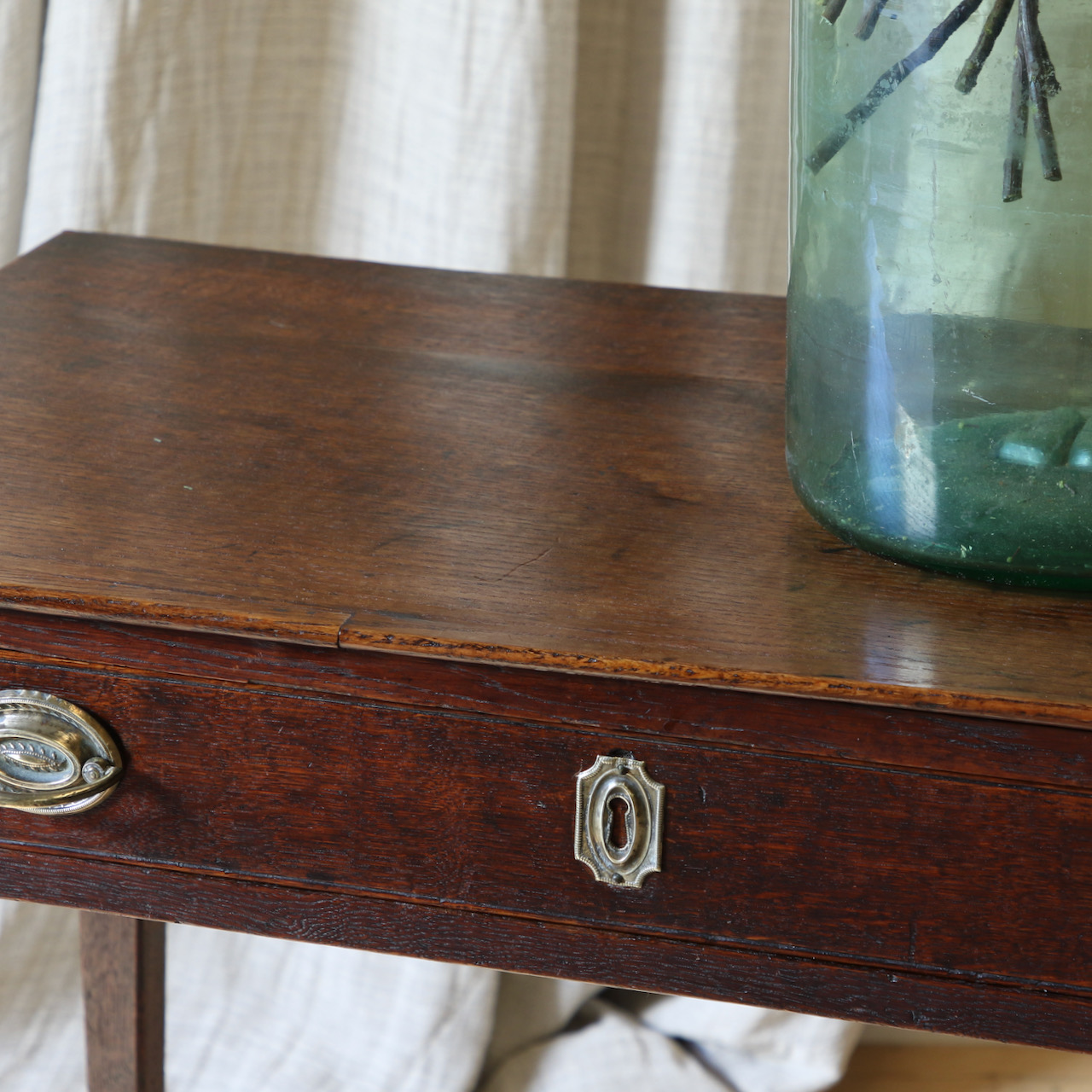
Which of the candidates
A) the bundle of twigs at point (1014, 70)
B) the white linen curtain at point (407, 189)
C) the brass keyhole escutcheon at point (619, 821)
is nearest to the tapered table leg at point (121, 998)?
the white linen curtain at point (407, 189)

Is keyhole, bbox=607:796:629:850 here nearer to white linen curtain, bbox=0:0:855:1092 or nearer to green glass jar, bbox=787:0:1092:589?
green glass jar, bbox=787:0:1092:589

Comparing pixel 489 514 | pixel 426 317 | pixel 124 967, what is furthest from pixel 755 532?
pixel 124 967

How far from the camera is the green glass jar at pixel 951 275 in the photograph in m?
→ 0.44

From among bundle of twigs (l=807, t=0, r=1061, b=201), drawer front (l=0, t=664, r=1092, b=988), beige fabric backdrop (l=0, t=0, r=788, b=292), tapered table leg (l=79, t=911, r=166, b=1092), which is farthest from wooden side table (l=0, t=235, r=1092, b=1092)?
beige fabric backdrop (l=0, t=0, r=788, b=292)

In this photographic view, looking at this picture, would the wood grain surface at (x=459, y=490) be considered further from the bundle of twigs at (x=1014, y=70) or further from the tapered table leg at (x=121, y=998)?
the tapered table leg at (x=121, y=998)

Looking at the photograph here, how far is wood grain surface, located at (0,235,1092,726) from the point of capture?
45 centimetres

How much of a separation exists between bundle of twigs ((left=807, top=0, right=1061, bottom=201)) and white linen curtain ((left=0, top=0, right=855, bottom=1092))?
1.93 feet

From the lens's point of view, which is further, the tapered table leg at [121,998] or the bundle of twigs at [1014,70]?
the tapered table leg at [121,998]

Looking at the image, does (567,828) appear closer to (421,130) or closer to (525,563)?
(525,563)

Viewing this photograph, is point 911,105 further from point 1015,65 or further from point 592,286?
point 592,286

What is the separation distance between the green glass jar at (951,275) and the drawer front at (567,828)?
10 centimetres

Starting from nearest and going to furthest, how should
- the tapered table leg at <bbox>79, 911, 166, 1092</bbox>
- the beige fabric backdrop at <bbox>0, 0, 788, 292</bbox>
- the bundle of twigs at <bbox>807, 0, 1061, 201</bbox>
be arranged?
the bundle of twigs at <bbox>807, 0, 1061, 201</bbox>, the tapered table leg at <bbox>79, 911, 166, 1092</bbox>, the beige fabric backdrop at <bbox>0, 0, 788, 292</bbox>

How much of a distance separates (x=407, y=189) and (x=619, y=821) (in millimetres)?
727

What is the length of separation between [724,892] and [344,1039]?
Result: 80 cm
